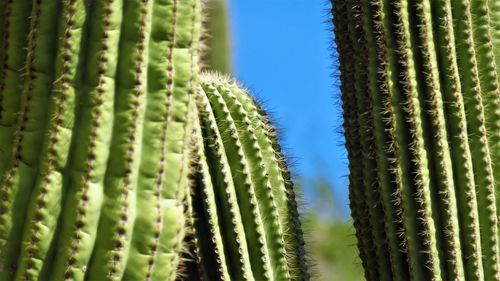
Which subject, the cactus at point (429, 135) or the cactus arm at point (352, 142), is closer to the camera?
the cactus at point (429, 135)

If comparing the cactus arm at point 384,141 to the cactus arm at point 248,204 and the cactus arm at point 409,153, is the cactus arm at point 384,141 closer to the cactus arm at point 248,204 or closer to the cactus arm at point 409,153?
the cactus arm at point 409,153

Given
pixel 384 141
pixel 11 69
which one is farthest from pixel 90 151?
pixel 384 141

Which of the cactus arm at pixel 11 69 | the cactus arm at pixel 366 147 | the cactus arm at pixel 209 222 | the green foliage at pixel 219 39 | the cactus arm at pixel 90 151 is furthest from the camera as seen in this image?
the green foliage at pixel 219 39

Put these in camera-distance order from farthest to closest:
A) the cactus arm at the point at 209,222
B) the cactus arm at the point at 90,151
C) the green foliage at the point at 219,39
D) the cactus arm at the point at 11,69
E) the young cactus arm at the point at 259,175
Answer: the green foliage at the point at 219,39, the young cactus arm at the point at 259,175, the cactus arm at the point at 209,222, the cactus arm at the point at 11,69, the cactus arm at the point at 90,151

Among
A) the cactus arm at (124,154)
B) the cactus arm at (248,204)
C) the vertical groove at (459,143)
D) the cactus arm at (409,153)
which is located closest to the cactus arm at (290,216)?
the cactus arm at (248,204)

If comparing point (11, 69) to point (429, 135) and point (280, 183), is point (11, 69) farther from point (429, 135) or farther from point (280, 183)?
point (429, 135)

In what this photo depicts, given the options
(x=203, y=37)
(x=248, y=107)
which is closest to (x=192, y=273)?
(x=248, y=107)

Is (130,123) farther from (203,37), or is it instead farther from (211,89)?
(211,89)

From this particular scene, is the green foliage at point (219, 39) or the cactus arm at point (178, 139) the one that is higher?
the green foliage at point (219, 39)
